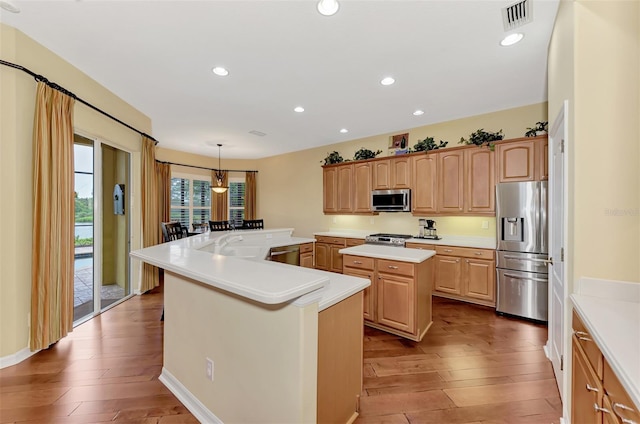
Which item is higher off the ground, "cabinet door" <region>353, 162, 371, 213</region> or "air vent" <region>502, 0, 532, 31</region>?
"air vent" <region>502, 0, 532, 31</region>

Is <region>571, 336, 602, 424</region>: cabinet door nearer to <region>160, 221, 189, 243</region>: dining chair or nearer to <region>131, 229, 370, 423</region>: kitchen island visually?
<region>131, 229, 370, 423</region>: kitchen island

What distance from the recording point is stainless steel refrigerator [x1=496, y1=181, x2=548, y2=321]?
3199mm

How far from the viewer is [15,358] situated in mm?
2301

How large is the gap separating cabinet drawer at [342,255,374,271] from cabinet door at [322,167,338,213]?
107 inches

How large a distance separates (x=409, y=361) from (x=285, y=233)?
8.64 ft

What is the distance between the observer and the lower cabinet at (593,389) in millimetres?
883

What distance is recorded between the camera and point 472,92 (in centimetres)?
339

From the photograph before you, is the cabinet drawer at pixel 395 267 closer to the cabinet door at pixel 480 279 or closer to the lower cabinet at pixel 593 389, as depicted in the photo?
the lower cabinet at pixel 593 389

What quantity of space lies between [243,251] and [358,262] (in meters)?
1.41

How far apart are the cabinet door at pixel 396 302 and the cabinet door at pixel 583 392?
1.30 meters

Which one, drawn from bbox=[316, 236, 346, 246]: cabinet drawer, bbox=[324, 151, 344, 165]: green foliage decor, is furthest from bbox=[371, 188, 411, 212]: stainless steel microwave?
bbox=[324, 151, 344, 165]: green foliage decor

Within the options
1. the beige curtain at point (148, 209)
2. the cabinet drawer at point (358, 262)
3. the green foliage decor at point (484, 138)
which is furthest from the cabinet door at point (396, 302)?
the beige curtain at point (148, 209)

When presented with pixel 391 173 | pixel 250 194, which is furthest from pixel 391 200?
pixel 250 194

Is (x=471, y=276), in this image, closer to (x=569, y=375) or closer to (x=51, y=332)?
(x=569, y=375)
